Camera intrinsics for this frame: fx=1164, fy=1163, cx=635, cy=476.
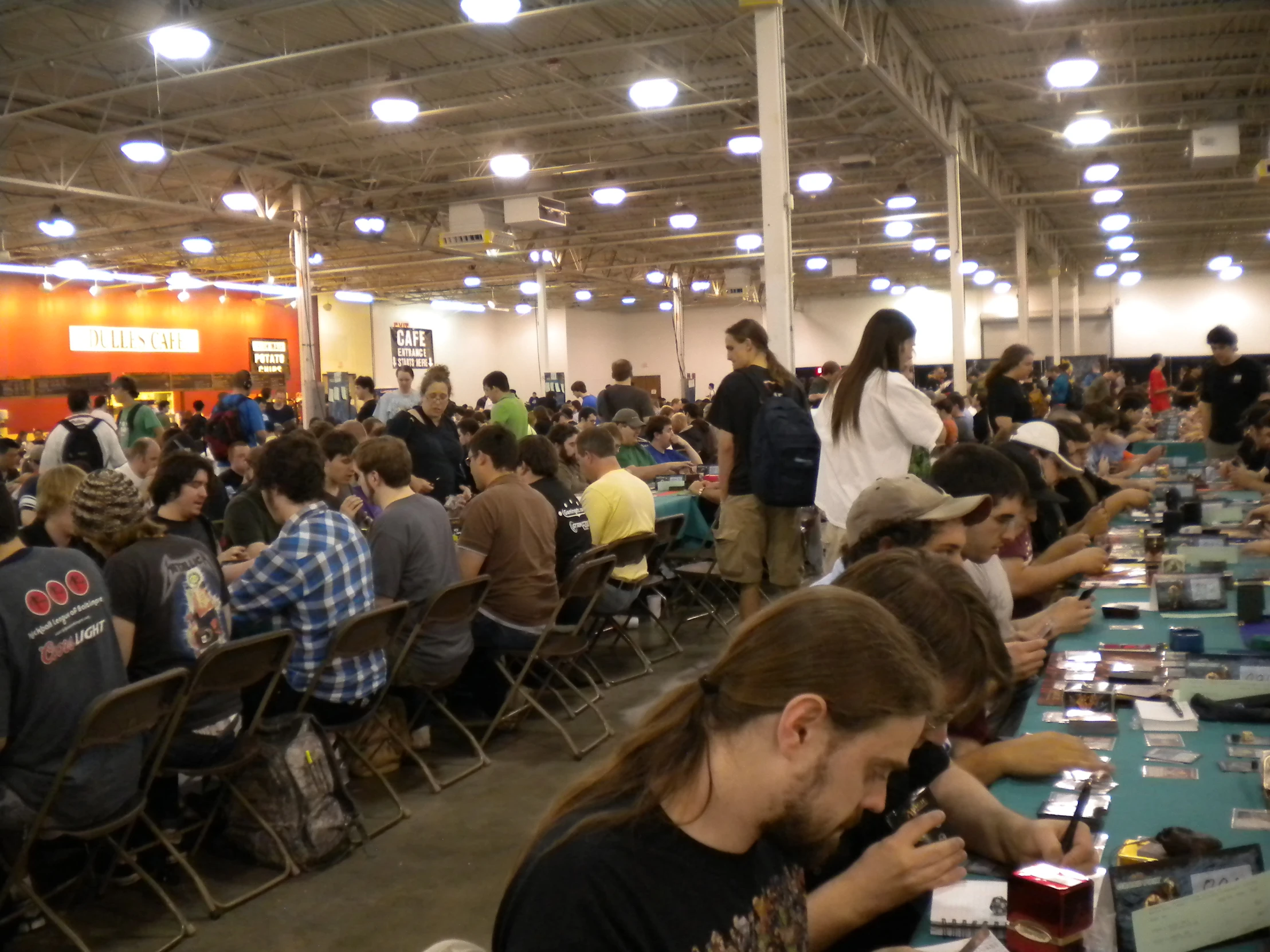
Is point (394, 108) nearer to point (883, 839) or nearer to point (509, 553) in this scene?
point (509, 553)

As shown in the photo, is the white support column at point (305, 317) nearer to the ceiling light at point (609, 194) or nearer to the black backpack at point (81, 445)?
the ceiling light at point (609, 194)

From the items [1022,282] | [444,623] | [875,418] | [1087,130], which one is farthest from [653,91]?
[1022,282]

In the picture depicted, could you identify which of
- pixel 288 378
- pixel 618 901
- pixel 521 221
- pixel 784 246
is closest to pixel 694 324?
pixel 288 378

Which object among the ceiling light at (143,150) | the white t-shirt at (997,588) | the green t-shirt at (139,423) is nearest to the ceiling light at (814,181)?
the ceiling light at (143,150)

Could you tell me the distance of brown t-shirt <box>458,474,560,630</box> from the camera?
482cm

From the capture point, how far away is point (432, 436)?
719 cm

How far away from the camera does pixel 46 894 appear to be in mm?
3385

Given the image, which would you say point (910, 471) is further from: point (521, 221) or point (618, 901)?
point (521, 221)

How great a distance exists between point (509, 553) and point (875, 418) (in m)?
1.59

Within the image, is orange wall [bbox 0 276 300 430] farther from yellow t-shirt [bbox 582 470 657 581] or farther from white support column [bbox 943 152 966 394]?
yellow t-shirt [bbox 582 470 657 581]

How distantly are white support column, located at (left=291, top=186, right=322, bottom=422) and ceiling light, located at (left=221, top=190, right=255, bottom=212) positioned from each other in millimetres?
612

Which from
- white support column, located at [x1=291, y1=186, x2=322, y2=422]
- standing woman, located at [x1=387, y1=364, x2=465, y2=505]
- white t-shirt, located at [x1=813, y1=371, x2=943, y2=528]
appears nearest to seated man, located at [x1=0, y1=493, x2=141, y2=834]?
white t-shirt, located at [x1=813, y1=371, x2=943, y2=528]

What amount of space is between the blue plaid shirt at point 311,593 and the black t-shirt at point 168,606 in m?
0.24

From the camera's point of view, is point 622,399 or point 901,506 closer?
point 901,506
